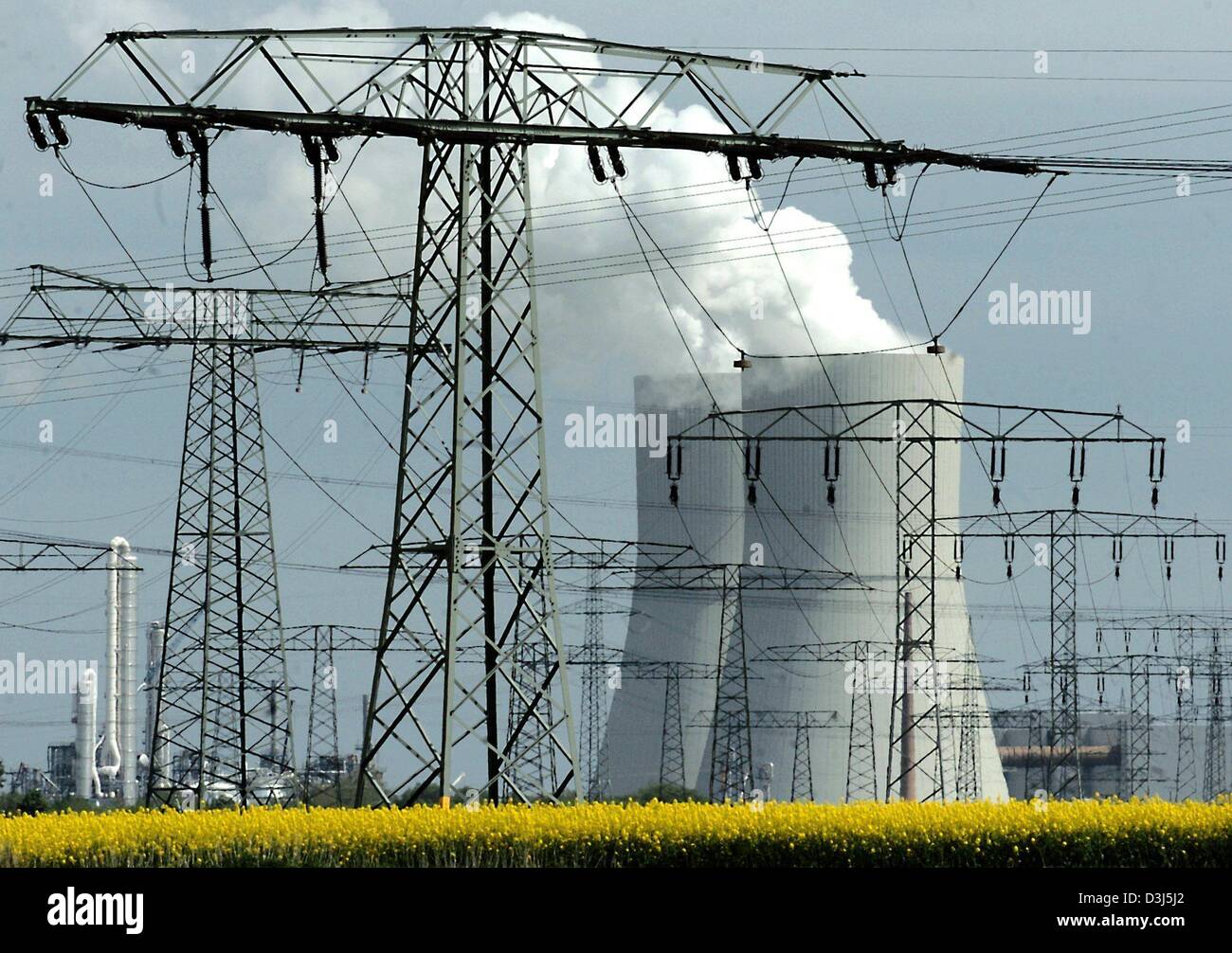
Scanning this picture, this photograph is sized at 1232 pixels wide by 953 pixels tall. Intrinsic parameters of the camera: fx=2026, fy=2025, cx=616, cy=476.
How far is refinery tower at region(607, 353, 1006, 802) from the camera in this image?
2327 inches

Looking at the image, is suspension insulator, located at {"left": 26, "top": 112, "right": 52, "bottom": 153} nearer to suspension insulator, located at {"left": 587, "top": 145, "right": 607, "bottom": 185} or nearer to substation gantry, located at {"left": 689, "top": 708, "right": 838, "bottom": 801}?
suspension insulator, located at {"left": 587, "top": 145, "right": 607, "bottom": 185}

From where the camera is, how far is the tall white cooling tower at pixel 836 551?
5853 cm

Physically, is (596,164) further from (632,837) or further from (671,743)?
(671,743)

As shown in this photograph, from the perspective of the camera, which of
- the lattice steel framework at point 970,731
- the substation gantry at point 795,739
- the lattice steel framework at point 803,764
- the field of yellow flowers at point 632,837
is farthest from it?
the lattice steel framework at point 803,764

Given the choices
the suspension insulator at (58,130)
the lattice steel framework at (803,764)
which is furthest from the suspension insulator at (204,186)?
the lattice steel framework at (803,764)

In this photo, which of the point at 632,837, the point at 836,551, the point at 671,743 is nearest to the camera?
the point at 632,837

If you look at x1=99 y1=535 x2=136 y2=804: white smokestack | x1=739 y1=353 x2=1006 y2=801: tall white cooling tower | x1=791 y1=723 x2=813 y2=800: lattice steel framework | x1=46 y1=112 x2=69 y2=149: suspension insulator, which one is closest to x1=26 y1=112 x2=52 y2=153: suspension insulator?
x1=46 y1=112 x2=69 y2=149: suspension insulator

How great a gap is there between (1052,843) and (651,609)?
46.8 metres

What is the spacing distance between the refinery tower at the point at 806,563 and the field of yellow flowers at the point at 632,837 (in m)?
37.0

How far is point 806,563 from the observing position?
203 feet

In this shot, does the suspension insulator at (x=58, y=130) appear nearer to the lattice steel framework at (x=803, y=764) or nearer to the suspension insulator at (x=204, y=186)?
the suspension insulator at (x=204, y=186)

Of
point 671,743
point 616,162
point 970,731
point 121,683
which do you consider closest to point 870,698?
point 970,731

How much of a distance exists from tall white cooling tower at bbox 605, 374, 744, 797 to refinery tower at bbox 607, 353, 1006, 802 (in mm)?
67

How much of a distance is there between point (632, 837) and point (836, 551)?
41.0 metres
